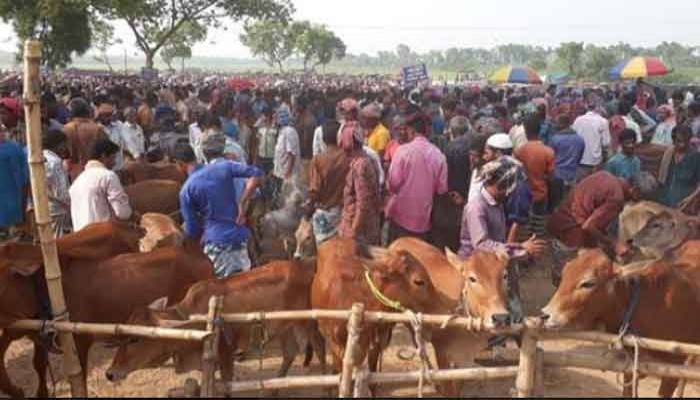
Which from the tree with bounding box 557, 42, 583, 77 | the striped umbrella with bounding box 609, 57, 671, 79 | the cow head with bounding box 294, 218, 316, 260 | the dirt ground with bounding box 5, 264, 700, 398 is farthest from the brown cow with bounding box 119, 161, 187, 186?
the tree with bounding box 557, 42, 583, 77

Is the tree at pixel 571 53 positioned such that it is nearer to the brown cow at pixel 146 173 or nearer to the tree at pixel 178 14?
the tree at pixel 178 14

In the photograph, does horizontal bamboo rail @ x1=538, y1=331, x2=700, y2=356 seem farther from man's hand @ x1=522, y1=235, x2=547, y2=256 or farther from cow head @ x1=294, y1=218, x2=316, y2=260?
cow head @ x1=294, y1=218, x2=316, y2=260

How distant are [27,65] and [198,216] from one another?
7.44ft

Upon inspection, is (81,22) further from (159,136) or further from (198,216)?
(198,216)

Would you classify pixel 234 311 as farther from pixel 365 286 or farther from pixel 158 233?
pixel 158 233

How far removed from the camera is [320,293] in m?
5.48

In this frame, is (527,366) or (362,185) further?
(362,185)

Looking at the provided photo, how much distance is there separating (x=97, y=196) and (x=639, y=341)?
4.21m

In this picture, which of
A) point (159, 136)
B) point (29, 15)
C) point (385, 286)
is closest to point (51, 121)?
point (159, 136)

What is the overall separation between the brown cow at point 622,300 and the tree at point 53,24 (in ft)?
68.4

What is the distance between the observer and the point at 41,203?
4301 millimetres

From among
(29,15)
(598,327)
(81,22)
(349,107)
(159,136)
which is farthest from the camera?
(81,22)

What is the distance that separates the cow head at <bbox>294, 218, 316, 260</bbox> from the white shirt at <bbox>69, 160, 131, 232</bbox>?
2190 millimetres

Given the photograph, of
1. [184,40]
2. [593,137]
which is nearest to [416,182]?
[593,137]
